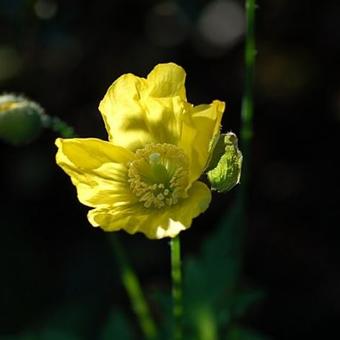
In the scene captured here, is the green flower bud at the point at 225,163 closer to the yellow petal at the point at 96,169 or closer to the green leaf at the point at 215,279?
the yellow petal at the point at 96,169

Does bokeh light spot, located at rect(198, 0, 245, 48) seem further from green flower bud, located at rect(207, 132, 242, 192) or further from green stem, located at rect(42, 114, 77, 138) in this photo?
green flower bud, located at rect(207, 132, 242, 192)

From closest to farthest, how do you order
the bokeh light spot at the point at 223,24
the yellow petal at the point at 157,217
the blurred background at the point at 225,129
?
the yellow petal at the point at 157,217 < the blurred background at the point at 225,129 < the bokeh light spot at the point at 223,24

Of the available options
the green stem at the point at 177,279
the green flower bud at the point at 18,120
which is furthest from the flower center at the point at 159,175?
the green flower bud at the point at 18,120

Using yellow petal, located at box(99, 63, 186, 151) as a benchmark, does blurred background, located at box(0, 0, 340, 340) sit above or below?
below

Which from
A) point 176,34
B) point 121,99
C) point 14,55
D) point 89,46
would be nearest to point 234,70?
point 176,34

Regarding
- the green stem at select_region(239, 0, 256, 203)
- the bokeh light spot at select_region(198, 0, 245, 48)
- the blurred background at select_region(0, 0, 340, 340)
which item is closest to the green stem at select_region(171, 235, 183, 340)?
the green stem at select_region(239, 0, 256, 203)

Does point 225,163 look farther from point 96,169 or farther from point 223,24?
point 223,24

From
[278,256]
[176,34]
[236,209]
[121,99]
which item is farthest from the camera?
[176,34]

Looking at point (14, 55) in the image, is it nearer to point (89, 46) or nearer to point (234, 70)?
point (89, 46)
